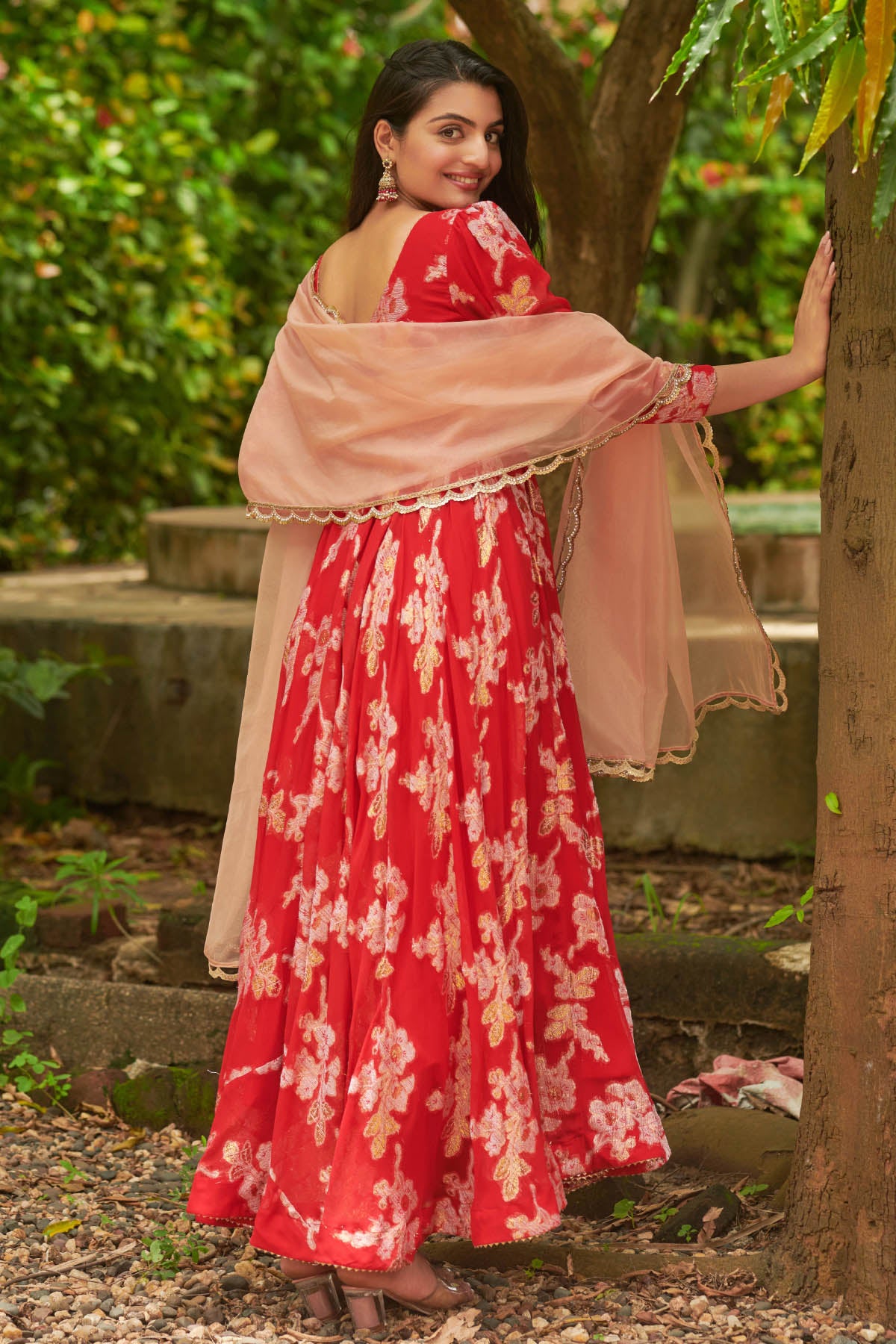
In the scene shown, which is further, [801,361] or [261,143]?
[261,143]

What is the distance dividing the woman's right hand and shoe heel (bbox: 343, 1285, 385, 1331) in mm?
1366

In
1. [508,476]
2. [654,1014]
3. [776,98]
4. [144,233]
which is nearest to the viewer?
[776,98]

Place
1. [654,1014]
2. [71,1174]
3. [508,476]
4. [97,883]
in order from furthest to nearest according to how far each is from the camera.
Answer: [97,883], [654,1014], [71,1174], [508,476]

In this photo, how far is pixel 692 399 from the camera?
2.26 meters

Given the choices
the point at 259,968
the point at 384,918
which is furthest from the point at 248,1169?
the point at 384,918

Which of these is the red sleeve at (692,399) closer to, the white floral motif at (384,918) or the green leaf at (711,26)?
the green leaf at (711,26)

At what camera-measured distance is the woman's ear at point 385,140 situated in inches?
92.1

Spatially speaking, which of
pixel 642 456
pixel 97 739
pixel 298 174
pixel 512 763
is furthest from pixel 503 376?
pixel 298 174

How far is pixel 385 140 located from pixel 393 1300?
1.67 meters

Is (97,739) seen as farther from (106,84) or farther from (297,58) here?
(297,58)

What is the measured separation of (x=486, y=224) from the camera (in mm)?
2227

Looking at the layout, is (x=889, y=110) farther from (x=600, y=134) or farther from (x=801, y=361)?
(x=600, y=134)

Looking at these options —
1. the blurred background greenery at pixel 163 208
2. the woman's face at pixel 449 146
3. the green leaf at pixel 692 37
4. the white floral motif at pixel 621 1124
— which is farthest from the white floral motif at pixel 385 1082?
the blurred background greenery at pixel 163 208

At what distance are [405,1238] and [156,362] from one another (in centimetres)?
487
